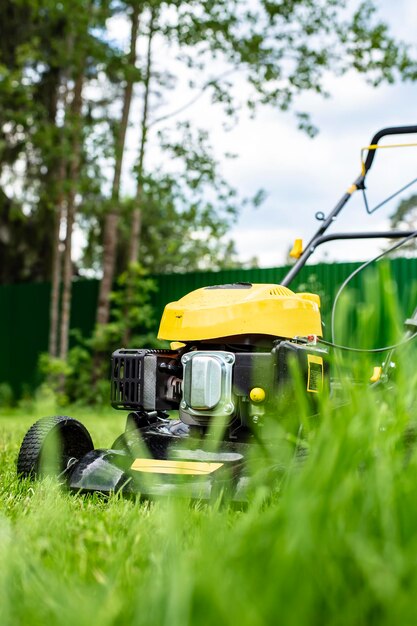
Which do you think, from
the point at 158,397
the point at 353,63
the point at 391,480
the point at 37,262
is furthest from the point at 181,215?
the point at 391,480

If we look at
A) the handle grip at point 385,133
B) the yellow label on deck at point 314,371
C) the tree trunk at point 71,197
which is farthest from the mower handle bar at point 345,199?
the tree trunk at point 71,197

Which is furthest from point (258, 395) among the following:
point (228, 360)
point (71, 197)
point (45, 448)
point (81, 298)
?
point (81, 298)

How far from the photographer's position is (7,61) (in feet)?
41.7

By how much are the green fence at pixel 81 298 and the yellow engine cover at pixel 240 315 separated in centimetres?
535

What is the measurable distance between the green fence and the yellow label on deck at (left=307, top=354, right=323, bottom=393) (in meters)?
5.43

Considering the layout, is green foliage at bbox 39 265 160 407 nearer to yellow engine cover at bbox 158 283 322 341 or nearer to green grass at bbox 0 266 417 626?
yellow engine cover at bbox 158 283 322 341

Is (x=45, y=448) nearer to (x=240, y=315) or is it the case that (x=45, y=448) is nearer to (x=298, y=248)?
(x=240, y=315)

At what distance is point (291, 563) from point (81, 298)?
10.4 meters

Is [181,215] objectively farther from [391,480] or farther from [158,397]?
[391,480]

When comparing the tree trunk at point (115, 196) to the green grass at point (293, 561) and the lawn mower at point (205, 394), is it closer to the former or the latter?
the lawn mower at point (205, 394)

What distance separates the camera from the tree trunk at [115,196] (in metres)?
9.75

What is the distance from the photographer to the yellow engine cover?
266 cm

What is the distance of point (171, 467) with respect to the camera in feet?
8.21

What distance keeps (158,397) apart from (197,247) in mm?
15950
